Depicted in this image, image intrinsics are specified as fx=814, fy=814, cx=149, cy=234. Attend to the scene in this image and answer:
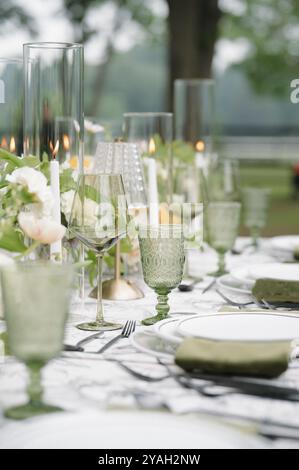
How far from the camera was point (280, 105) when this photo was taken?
938 inches

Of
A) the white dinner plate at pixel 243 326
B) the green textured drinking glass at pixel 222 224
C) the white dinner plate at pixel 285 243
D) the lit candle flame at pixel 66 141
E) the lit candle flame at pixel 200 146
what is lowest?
the white dinner plate at pixel 285 243

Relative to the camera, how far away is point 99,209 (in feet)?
4.58

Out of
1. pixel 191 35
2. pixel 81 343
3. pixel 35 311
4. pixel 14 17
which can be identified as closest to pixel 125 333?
pixel 81 343

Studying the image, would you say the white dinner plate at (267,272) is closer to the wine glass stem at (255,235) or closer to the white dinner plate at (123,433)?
the wine glass stem at (255,235)

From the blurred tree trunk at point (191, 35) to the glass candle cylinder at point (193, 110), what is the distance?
309 centimetres

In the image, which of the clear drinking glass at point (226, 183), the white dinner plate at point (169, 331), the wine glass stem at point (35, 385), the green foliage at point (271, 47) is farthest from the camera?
the green foliage at point (271, 47)

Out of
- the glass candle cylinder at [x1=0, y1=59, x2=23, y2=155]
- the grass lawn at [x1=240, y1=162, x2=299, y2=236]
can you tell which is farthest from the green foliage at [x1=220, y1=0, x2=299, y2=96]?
the glass candle cylinder at [x1=0, y1=59, x2=23, y2=155]

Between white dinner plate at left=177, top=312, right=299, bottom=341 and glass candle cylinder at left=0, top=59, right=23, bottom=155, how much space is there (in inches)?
27.9

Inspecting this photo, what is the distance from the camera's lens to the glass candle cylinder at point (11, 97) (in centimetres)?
176

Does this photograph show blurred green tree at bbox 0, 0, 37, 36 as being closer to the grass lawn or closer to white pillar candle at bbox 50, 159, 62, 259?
the grass lawn

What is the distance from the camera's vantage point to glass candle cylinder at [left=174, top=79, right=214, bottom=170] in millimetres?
3542

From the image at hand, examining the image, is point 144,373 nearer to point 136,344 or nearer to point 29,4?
point 136,344

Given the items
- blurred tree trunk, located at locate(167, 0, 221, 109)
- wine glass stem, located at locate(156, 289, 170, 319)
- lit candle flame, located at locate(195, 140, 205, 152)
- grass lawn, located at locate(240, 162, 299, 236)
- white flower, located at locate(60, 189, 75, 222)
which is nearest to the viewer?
wine glass stem, located at locate(156, 289, 170, 319)

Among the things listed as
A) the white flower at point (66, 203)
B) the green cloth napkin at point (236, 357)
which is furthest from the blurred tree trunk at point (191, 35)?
the green cloth napkin at point (236, 357)
